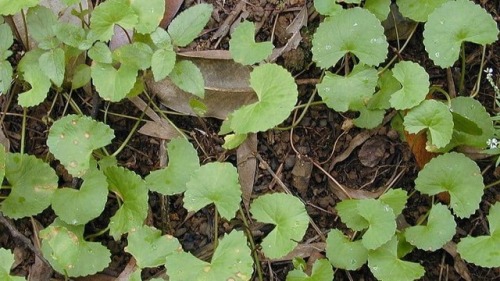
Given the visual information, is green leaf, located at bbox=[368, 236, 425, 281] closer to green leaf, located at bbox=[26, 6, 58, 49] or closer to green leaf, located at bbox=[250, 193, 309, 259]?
green leaf, located at bbox=[250, 193, 309, 259]

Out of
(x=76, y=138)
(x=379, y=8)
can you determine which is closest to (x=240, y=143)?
(x=76, y=138)

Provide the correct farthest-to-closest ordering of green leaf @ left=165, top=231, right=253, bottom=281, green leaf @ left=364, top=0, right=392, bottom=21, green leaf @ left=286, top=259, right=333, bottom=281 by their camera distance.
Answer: green leaf @ left=364, top=0, right=392, bottom=21
green leaf @ left=286, top=259, right=333, bottom=281
green leaf @ left=165, top=231, right=253, bottom=281

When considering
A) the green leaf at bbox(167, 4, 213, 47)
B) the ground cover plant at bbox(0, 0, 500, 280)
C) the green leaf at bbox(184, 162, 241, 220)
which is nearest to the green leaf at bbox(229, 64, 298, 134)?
the ground cover plant at bbox(0, 0, 500, 280)

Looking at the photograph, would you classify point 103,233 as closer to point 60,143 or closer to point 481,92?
point 60,143

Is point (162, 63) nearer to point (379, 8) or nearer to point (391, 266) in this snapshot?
point (379, 8)

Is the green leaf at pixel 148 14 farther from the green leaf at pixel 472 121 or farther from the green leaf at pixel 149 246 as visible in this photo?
the green leaf at pixel 472 121

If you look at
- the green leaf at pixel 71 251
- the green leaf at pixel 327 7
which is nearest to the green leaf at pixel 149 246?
the green leaf at pixel 71 251
